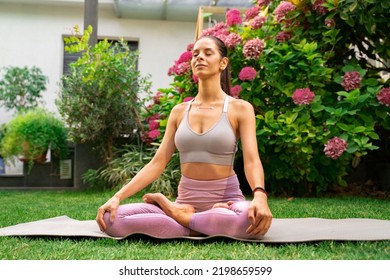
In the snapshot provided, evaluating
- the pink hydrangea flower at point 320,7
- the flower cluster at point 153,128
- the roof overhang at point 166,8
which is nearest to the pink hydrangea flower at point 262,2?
the pink hydrangea flower at point 320,7

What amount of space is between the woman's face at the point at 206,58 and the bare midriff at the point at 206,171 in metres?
0.45

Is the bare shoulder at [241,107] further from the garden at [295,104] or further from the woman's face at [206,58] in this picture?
the garden at [295,104]

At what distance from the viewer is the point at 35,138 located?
6.55 metres

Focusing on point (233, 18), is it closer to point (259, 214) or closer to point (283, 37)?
point (283, 37)

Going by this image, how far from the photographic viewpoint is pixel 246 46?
4.38m

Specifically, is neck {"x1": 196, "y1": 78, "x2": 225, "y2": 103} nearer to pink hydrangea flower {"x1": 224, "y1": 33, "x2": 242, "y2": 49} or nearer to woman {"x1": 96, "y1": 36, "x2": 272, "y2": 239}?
woman {"x1": 96, "y1": 36, "x2": 272, "y2": 239}

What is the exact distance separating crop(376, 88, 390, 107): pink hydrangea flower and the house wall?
6743mm

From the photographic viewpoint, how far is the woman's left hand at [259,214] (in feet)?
6.66

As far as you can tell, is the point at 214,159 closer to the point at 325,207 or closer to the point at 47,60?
the point at 325,207

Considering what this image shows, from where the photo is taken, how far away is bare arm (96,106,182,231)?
7.35 ft

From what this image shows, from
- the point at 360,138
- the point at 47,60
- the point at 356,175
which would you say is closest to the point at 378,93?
the point at 360,138

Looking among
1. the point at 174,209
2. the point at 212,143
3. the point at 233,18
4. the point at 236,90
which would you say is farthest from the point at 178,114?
the point at 233,18

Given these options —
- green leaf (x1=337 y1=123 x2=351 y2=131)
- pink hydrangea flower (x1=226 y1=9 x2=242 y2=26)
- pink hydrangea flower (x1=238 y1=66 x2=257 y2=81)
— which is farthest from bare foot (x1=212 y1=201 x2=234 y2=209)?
pink hydrangea flower (x1=226 y1=9 x2=242 y2=26)
